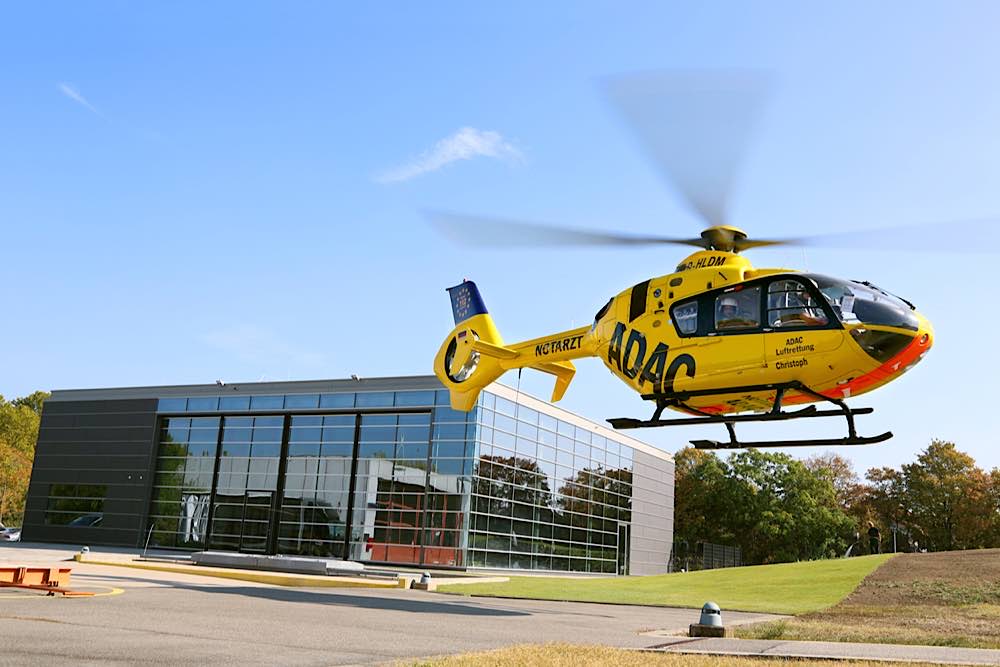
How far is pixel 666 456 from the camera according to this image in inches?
2227

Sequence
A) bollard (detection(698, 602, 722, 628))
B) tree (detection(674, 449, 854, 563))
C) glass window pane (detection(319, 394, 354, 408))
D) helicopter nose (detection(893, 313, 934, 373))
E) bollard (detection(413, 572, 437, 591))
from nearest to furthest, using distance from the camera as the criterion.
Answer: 1. bollard (detection(698, 602, 722, 628))
2. helicopter nose (detection(893, 313, 934, 373))
3. bollard (detection(413, 572, 437, 591))
4. glass window pane (detection(319, 394, 354, 408))
5. tree (detection(674, 449, 854, 563))

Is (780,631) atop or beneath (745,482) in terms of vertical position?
beneath

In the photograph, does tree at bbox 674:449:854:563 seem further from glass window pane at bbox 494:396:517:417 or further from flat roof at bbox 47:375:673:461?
glass window pane at bbox 494:396:517:417

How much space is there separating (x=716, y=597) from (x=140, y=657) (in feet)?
67.8

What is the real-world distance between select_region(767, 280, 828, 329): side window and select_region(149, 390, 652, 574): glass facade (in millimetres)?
23072

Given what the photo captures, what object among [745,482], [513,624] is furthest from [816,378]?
[745,482]

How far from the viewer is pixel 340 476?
1570 inches

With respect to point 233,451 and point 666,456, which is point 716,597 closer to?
point 233,451

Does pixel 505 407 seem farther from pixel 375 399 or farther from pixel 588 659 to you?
pixel 588 659

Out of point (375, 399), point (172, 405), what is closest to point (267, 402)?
point (375, 399)

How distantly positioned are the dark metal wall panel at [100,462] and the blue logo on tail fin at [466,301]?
90.7ft

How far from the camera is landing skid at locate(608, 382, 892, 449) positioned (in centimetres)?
1534

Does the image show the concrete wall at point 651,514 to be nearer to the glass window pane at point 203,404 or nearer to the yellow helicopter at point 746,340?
the glass window pane at point 203,404

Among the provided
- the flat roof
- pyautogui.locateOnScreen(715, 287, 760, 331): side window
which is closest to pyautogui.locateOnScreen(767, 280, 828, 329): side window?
pyautogui.locateOnScreen(715, 287, 760, 331): side window
